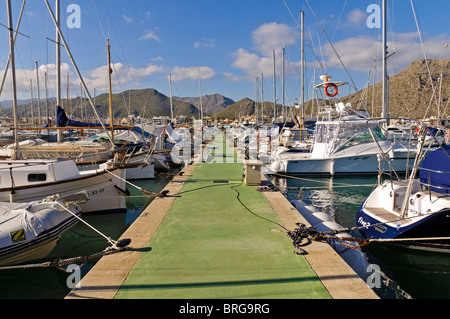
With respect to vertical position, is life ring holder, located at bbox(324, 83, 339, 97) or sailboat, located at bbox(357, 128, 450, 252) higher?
life ring holder, located at bbox(324, 83, 339, 97)

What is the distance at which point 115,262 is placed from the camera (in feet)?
17.0

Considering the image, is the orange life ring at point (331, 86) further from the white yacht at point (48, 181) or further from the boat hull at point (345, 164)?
the white yacht at point (48, 181)

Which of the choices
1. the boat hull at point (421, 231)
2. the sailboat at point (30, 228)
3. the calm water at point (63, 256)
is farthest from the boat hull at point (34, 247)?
the boat hull at point (421, 231)

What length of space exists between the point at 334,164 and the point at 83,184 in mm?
15086

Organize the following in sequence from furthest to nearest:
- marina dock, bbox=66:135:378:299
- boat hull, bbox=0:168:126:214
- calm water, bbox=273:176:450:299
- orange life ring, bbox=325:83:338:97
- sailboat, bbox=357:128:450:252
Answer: orange life ring, bbox=325:83:338:97 < boat hull, bbox=0:168:126:214 < sailboat, bbox=357:128:450:252 < calm water, bbox=273:176:450:299 < marina dock, bbox=66:135:378:299

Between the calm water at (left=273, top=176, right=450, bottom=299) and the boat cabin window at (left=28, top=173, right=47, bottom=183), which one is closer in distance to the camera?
the calm water at (left=273, top=176, right=450, bottom=299)

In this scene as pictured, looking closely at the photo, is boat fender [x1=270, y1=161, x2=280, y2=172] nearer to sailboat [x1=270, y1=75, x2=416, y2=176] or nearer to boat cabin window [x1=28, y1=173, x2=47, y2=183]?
sailboat [x1=270, y1=75, x2=416, y2=176]

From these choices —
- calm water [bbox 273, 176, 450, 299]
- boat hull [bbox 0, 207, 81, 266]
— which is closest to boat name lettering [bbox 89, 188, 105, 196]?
boat hull [bbox 0, 207, 81, 266]

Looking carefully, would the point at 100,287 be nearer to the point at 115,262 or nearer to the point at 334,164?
the point at 115,262

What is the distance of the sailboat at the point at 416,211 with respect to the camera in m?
7.50

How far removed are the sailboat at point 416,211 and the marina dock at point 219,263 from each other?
8.51 feet

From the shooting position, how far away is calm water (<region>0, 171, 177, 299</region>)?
6586 millimetres

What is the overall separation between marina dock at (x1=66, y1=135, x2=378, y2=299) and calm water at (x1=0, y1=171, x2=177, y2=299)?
2183 mm
